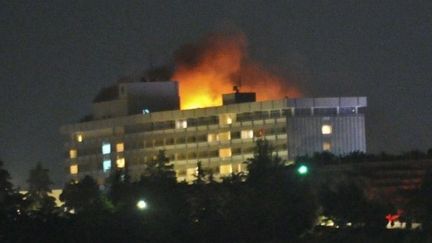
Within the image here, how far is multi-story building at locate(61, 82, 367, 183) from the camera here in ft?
505

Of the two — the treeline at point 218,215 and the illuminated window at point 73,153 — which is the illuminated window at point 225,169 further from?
the treeline at point 218,215

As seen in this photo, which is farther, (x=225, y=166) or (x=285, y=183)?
(x=225, y=166)

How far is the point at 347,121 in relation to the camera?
153 meters

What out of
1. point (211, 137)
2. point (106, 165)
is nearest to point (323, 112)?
point (211, 137)

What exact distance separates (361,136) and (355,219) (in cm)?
6849

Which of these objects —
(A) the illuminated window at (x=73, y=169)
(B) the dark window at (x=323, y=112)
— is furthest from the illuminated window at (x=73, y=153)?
(B) the dark window at (x=323, y=112)

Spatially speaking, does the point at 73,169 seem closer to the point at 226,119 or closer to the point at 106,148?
the point at 106,148

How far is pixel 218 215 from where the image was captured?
91.6 meters

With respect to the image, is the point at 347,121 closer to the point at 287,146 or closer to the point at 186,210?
the point at 287,146

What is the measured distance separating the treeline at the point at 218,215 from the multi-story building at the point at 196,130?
51252 millimetres

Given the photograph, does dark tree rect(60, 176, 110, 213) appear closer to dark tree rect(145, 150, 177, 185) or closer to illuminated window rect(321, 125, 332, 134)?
dark tree rect(145, 150, 177, 185)

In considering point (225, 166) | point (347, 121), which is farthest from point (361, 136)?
point (225, 166)

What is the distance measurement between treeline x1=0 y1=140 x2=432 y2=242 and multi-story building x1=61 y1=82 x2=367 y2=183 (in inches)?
2018

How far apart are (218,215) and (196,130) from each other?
72.4 metres
